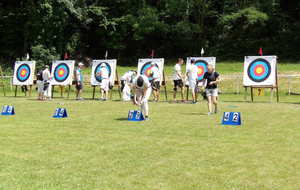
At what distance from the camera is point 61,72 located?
27.2 metres

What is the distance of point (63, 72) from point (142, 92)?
44.2 ft

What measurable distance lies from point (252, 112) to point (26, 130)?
8616 millimetres

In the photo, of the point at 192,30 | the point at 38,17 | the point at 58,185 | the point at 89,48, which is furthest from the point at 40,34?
the point at 58,185

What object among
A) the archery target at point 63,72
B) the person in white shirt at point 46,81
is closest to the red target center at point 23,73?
the archery target at point 63,72

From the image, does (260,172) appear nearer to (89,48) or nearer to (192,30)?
(192,30)

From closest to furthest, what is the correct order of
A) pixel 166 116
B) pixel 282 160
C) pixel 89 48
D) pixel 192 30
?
1. pixel 282 160
2. pixel 166 116
3. pixel 192 30
4. pixel 89 48

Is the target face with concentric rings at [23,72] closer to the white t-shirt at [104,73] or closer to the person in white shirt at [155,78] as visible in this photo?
the white t-shirt at [104,73]

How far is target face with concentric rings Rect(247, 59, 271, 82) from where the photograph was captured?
22.3 m

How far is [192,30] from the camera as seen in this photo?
5066 centimetres

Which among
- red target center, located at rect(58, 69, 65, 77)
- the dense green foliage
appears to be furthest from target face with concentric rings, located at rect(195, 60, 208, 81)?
the dense green foliage

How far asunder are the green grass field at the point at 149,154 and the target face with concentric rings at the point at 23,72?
1437 cm

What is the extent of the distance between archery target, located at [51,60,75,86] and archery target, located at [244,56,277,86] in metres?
10.4

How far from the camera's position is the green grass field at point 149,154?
654cm

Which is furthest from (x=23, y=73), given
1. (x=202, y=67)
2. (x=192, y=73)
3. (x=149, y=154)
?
(x=149, y=154)
